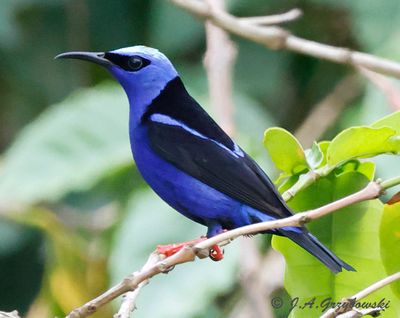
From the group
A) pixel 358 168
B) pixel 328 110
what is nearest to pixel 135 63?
pixel 358 168

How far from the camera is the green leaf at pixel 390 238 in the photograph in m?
2.01

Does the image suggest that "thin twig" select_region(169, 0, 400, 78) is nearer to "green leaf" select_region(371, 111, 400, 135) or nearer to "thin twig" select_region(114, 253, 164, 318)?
"green leaf" select_region(371, 111, 400, 135)

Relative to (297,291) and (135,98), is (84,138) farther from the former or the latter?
(297,291)

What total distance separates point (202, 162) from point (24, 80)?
278 centimetres

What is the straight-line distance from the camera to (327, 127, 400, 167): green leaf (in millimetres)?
2018

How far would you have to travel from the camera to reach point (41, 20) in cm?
504

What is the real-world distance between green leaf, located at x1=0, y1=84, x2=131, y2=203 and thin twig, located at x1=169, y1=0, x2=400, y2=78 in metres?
0.83

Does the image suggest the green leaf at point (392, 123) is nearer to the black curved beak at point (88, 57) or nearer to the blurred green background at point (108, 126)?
the black curved beak at point (88, 57)

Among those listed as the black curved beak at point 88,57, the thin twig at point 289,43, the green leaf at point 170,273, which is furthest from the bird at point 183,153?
the green leaf at point 170,273

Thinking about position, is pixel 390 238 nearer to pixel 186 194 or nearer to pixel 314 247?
pixel 314 247

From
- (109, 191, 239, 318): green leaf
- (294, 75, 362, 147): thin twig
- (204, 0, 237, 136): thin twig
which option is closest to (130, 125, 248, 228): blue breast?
(204, 0, 237, 136): thin twig

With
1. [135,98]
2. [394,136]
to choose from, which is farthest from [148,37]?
[394,136]

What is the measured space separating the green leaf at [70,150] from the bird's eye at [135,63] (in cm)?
146

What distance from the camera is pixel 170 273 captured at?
3.37 meters
